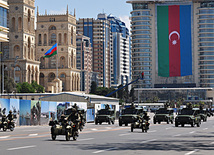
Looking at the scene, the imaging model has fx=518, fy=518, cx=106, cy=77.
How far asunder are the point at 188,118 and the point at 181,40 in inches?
6118

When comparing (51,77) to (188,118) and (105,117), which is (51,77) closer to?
(105,117)

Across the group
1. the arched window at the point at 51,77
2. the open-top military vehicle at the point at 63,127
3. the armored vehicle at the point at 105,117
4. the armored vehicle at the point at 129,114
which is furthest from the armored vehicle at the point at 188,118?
the arched window at the point at 51,77

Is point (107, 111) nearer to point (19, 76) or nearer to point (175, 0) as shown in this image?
point (19, 76)

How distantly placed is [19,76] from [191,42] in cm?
7835

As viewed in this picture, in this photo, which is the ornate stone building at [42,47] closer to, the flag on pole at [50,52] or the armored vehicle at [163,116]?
the flag on pole at [50,52]

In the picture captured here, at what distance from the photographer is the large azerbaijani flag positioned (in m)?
194

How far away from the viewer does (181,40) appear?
646ft

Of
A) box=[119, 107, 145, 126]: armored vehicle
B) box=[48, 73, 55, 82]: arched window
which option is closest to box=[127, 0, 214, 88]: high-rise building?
box=[48, 73, 55, 82]: arched window

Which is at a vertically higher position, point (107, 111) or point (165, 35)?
point (165, 35)

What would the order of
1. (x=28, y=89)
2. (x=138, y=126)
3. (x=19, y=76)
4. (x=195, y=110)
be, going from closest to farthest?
1. (x=138, y=126)
2. (x=195, y=110)
3. (x=28, y=89)
4. (x=19, y=76)

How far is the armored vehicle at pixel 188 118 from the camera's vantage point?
4397 cm

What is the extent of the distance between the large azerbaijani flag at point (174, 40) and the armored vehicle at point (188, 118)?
149 metres

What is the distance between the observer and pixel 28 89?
131875mm

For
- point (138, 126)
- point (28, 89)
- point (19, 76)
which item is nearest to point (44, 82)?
point (19, 76)
